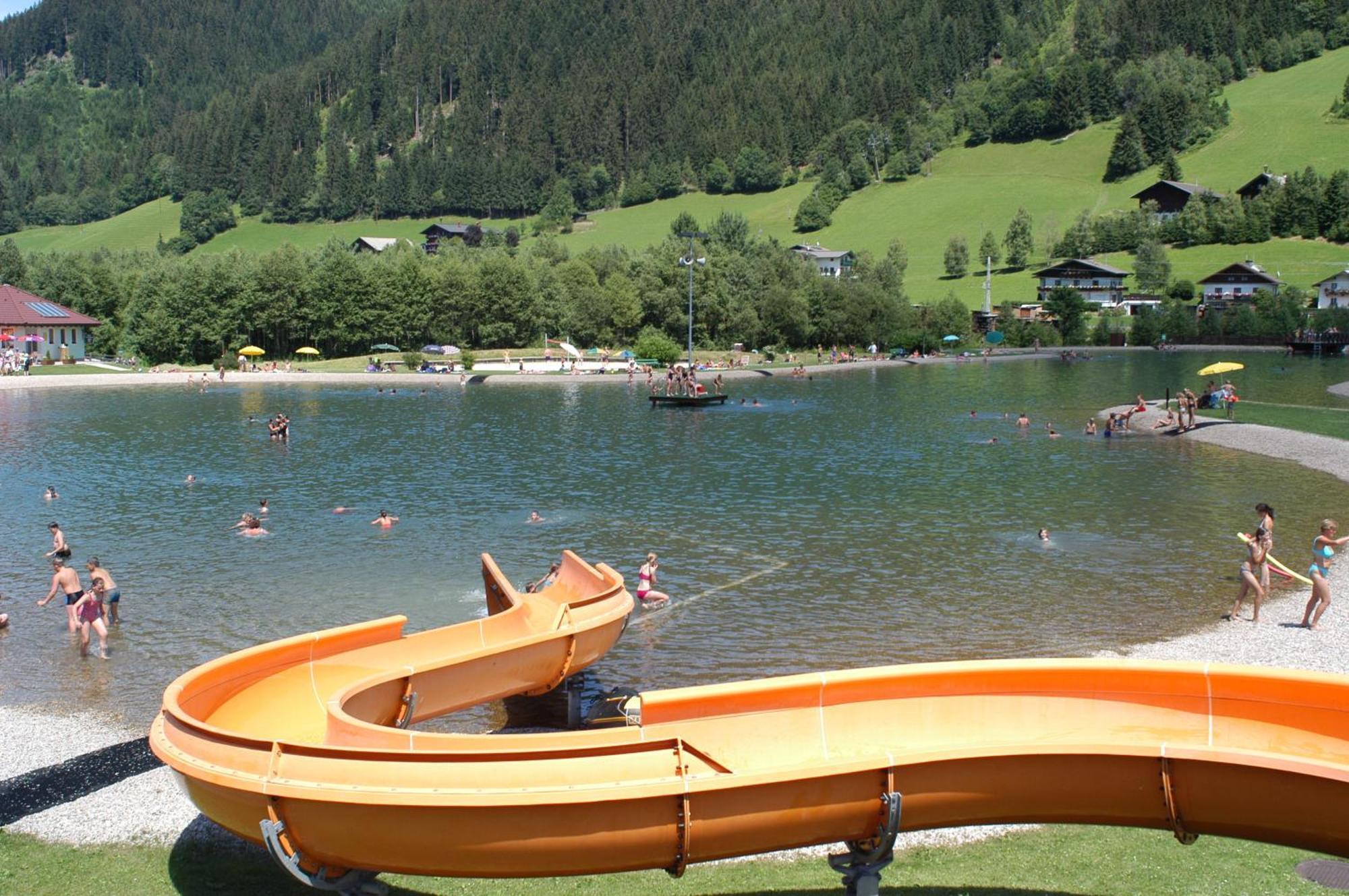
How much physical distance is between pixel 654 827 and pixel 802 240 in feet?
630

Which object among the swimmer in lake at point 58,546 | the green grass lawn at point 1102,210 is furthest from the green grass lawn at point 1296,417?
the green grass lawn at point 1102,210

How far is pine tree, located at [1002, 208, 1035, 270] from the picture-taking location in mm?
174750

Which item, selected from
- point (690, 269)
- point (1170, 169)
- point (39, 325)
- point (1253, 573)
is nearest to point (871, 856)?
point (1253, 573)

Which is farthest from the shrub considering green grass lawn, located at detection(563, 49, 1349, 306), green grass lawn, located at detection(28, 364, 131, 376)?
green grass lawn, located at detection(563, 49, 1349, 306)

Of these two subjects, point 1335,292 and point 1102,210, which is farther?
point 1102,210

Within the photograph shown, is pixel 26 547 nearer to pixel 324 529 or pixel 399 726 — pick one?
pixel 324 529

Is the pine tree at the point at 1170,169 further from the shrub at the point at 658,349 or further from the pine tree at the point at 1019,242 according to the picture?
the shrub at the point at 658,349

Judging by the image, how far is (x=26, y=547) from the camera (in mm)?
31359

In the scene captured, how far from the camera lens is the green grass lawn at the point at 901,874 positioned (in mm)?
10602

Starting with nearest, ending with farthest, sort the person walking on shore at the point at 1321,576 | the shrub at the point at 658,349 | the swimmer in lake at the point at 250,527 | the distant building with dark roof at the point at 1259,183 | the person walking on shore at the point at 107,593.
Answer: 1. the person walking on shore at the point at 1321,576
2. the person walking on shore at the point at 107,593
3. the swimmer in lake at the point at 250,527
4. the shrub at the point at 658,349
5. the distant building with dark roof at the point at 1259,183

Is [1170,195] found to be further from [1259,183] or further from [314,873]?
[314,873]

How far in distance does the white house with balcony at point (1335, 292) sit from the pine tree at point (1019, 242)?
139 feet

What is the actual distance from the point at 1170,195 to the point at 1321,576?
17933 centimetres

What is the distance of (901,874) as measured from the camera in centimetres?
1105
